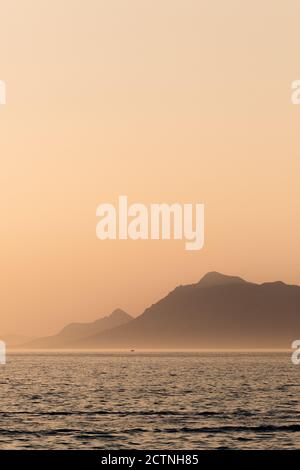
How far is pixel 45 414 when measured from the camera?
102875 millimetres

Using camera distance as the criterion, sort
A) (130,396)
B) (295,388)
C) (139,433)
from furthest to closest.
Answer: (295,388), (130,396), (139,433)

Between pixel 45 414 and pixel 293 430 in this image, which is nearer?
pixel 293 430

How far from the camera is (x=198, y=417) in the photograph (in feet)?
323

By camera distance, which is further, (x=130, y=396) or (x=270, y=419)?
(x=130, y=396)

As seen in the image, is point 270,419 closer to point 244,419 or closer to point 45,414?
point 244,419

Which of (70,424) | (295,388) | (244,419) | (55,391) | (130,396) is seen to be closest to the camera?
(70,424)

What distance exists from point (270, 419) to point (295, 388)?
64601 millimetres
